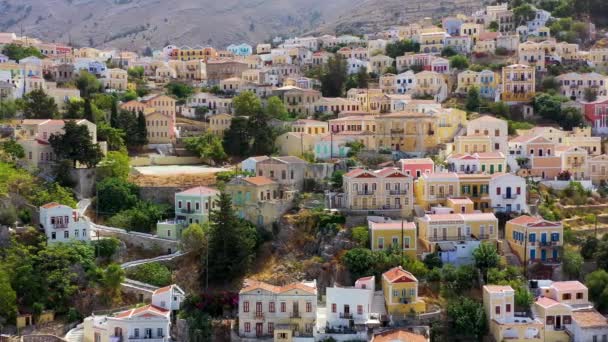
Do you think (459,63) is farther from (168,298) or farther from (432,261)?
(168,298)

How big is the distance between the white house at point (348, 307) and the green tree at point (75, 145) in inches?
567

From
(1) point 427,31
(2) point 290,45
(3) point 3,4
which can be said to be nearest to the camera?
(1) point 427,31

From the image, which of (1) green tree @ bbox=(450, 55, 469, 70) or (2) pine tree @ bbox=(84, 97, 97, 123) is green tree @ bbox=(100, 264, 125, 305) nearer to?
(2) pine tree @ bbox=(84, 97, 97, 123)

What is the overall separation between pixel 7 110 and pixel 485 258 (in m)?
26.6

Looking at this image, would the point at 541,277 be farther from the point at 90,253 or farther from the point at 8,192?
the point at 8,192

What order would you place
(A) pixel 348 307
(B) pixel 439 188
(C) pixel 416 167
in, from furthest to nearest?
1. (C) pixel 416 167
2. (B) pixel 439 188
3. (A) pixel 348 307

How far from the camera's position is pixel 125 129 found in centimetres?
5141

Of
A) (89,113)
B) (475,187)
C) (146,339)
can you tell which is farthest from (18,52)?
(146,339)

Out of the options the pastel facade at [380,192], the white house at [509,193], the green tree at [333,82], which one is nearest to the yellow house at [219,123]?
the green tree at [333,82]

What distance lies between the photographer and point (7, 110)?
52.8 meters

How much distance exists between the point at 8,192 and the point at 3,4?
11812 cm

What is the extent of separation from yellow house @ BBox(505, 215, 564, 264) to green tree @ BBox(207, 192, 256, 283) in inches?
381

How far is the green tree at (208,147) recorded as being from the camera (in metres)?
50.2

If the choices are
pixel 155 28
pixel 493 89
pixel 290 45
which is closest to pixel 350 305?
pixel 493 89
